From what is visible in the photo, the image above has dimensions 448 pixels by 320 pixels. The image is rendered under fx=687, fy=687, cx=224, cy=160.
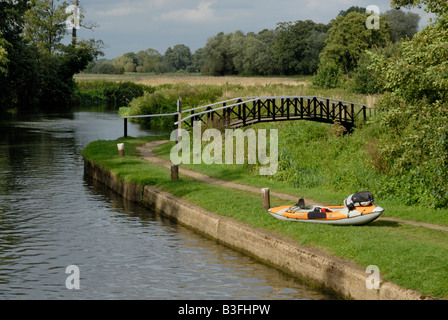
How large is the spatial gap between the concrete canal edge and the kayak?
79cm

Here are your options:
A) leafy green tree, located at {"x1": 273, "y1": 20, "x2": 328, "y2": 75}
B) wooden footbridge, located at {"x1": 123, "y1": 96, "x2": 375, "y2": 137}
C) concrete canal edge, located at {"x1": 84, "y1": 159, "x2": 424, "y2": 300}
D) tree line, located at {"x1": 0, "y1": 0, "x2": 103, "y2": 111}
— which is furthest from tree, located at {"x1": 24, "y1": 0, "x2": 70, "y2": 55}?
concrete canal edge, located at {"x1": 84, "y1": 159, "x2": 424, "y2": 300}

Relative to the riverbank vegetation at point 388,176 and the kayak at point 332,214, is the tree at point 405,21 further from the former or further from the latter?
the kayak at point 332,214

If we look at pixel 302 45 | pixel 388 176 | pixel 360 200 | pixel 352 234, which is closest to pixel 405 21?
pixel 302 45

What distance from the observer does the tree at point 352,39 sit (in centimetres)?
7462

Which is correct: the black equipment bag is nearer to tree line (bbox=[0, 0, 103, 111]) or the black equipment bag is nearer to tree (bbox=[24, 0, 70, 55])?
tree line (bbox=[0, 0, 103, 111])

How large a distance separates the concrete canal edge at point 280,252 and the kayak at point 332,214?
793 millimetres

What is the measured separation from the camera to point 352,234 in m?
14.1

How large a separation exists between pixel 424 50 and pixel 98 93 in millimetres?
81273

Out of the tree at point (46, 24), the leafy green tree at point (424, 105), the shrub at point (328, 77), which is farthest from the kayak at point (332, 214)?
the tree at point (46, 24)

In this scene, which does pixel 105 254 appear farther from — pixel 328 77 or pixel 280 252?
pixel 328 77

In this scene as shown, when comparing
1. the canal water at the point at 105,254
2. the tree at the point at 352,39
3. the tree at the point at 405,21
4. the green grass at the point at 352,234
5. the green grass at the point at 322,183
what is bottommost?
the canal water at the point at 105,254

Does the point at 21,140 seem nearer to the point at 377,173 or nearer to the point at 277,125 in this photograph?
the point at 277,125

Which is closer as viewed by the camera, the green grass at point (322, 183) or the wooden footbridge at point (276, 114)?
the green grass at point (322, 183)

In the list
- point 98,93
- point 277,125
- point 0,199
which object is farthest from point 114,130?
point 98,93
